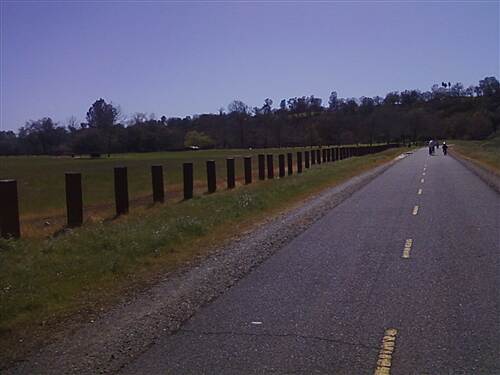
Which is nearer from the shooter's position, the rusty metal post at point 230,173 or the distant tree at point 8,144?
the rusty metal post at point 230,173

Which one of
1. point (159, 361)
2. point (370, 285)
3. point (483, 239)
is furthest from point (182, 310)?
point (483, 239)

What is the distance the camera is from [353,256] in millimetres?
11211

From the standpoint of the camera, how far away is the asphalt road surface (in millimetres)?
5785

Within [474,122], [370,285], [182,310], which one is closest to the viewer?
[182,310]

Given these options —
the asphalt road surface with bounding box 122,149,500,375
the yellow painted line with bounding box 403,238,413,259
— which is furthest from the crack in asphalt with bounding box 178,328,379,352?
the yellow painted line with bounding box 403,238,413,259

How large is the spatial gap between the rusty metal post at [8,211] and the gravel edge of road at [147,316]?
4.09 meters

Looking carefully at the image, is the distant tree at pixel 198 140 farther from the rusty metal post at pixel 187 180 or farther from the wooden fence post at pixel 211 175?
the rusty metal post at pixel 187 180

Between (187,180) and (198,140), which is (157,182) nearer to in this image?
(187,180)

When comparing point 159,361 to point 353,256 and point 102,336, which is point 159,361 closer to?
point 102,336

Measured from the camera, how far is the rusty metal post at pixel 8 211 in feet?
44.1

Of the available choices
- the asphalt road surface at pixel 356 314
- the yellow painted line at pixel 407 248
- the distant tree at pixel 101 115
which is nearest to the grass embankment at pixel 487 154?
the yellow painted line at pixel 407 248

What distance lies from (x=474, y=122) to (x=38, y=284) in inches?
6503

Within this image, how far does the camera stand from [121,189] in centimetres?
1859

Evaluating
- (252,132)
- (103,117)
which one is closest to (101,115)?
(103,117)
